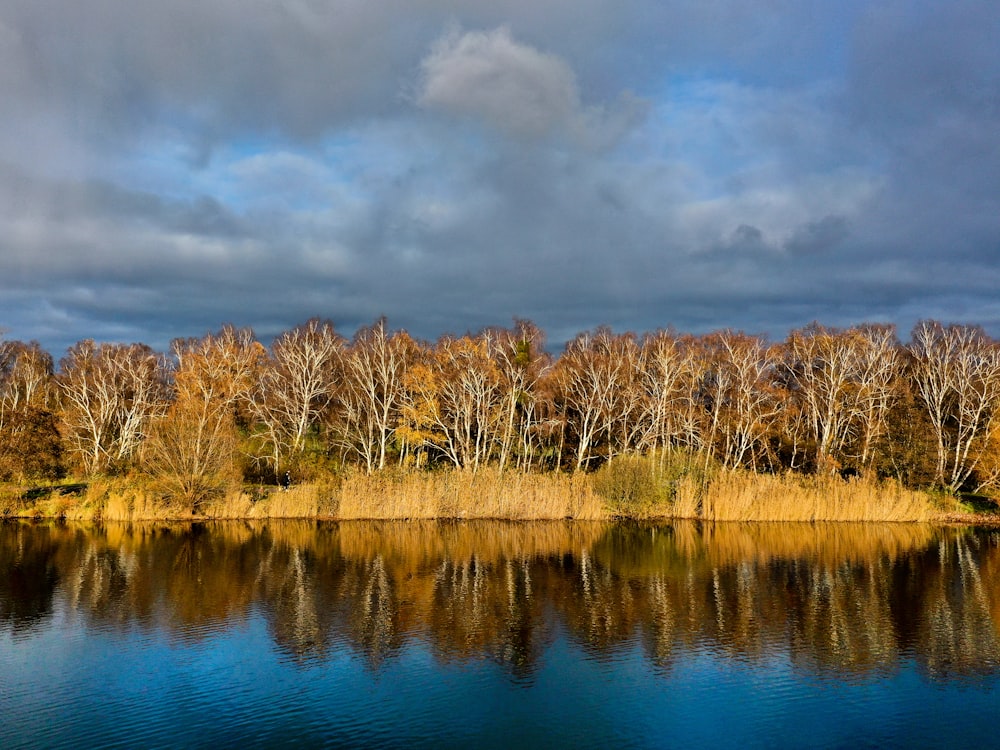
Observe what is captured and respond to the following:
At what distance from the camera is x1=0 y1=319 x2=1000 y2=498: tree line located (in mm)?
50469

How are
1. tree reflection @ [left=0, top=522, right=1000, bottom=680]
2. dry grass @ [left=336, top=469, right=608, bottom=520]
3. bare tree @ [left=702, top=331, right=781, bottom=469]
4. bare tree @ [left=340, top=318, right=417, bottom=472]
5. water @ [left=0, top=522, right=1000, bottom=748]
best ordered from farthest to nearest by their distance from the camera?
bare tree @ [left=702, top=331, right=781, bottom=469]
bare tree @ [left=340, top=318, right=417, bottom=472]
dry grass @ [left=336, top=469, right=608, bottom=520]
tree reflection @ [left=0, top=522, right=1000, bottom=680]
water @ [left=0, top=522, right=1000, bottom=748]

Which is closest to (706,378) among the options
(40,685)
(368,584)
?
(368,584)

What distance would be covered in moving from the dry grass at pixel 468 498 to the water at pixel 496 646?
822 centimetres

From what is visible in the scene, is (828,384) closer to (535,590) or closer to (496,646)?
(535,590)

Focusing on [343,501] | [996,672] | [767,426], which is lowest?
[996,672]

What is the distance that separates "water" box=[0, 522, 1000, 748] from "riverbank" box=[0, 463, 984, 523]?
823cm

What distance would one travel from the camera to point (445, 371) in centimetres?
5575

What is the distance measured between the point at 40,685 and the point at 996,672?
23890 mm

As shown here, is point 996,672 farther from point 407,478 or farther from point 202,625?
point 407,478

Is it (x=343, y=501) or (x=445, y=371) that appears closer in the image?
(x=343, y=501)

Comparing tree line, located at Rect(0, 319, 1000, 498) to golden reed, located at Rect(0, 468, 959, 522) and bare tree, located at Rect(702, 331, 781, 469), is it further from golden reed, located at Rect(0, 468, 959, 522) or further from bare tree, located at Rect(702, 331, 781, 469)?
golden reed, located at Rect(0, 468, 959, 522)

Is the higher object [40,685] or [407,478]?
[407,478]

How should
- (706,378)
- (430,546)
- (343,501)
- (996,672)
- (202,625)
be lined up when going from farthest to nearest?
1. (706,378)
2. (343,501)
3. (430,546)
4. (202,625)
5. (996,672)

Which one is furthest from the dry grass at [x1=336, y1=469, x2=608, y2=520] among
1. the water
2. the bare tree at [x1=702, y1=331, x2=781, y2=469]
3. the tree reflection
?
the bare tree at [x1=702, y1=331, x2=781, y2=469]
